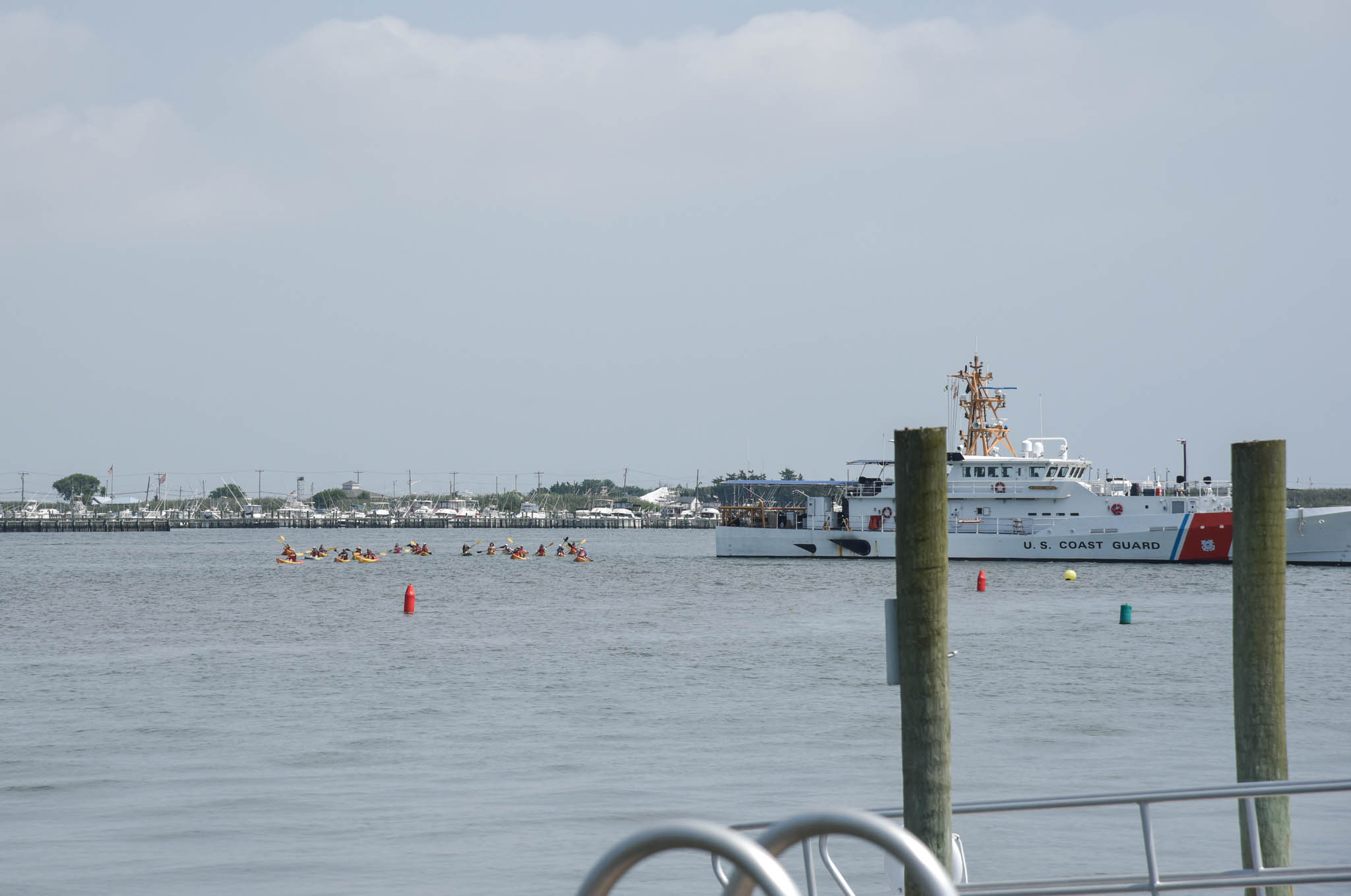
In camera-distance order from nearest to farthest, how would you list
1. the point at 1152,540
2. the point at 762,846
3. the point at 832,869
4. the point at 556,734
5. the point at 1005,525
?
the point at 762,846, the point at 832,869, the point at 556,734, the point at 1152,540, the point at 1005,525

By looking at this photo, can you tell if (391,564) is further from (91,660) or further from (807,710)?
(807,710)

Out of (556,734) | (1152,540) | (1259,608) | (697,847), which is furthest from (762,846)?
(1152,540)

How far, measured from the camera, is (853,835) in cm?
308

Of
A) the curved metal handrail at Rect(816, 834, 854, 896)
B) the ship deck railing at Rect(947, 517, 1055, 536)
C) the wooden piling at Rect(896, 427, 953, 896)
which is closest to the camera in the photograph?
the curved metal handrail at Rect(816, 834, 854, 896)

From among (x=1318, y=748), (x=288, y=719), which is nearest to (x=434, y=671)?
(x=288, y=719)

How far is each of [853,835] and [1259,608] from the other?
5.16 m

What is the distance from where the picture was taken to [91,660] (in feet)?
85.6

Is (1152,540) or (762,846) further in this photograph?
(1152,540)

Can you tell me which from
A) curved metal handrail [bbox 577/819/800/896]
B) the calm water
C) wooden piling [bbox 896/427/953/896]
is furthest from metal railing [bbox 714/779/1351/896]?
the calm water

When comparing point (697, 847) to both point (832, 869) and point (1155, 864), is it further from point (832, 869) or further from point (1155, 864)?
point (1155, 864)

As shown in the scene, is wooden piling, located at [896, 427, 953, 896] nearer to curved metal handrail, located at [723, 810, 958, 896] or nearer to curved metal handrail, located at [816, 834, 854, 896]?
curved metal handrail, located at [816, 834, 854, 896]

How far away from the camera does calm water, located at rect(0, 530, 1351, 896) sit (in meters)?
11.1

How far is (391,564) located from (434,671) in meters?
49.6

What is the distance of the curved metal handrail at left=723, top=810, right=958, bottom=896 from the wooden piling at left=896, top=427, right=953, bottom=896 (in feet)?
11.7
